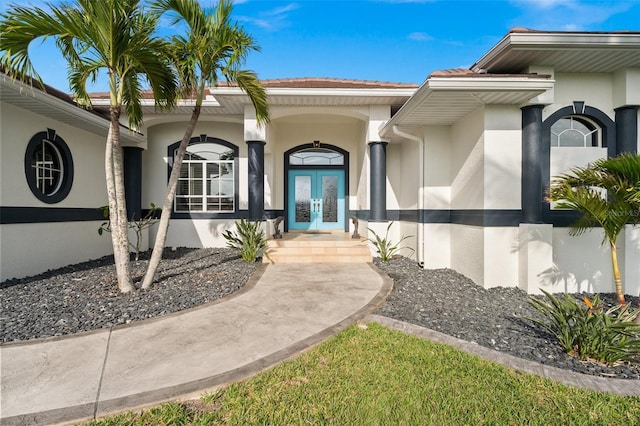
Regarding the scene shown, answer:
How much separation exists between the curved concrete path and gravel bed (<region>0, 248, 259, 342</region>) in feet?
1.03

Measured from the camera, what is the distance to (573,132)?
5582mm

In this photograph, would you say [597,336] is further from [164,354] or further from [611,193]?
[164,354]

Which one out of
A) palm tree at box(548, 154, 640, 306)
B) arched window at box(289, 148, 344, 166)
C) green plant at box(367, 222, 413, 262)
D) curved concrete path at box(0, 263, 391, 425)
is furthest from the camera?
arched window at box(289, 148, 344, 166)

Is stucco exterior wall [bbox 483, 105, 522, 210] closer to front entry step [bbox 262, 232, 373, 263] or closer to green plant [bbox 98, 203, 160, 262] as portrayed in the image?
front entry step [bbox 262, 232, 373, 263]

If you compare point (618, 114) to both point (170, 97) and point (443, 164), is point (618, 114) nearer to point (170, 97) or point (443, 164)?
point (443, 164)

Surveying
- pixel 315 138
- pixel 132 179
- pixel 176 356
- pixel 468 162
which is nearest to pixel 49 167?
pixel 132 179

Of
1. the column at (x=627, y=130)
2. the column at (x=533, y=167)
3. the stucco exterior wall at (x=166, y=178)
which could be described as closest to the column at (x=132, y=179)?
the stucco exterior wall at (x=166, y=178)

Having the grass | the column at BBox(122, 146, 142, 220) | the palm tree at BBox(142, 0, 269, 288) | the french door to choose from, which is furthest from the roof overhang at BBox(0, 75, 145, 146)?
the grass

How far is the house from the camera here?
5168 mm

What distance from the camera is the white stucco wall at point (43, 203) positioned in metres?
5.43

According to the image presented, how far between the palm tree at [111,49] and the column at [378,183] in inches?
189

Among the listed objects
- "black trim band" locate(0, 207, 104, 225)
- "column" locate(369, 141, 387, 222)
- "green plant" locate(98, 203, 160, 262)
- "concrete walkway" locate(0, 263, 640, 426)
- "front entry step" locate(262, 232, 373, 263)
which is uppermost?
"column" locate(369, 141, 387, 222)

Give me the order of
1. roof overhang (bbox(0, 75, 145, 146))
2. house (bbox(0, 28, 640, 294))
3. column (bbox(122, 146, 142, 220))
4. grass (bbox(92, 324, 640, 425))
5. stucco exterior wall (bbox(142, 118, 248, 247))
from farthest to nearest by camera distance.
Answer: stucco exterior wall (bbox(142, 118, 248, 247)) < column (bbox(122, 146, 142, 220)) < house (bbox(0, 28, 640, 294)) < roof overhang (bbox(0, 75, 145, 146)) < grass (bbox(92, 324, 640, 425))

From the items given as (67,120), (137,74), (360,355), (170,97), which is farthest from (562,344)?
(67,120)
